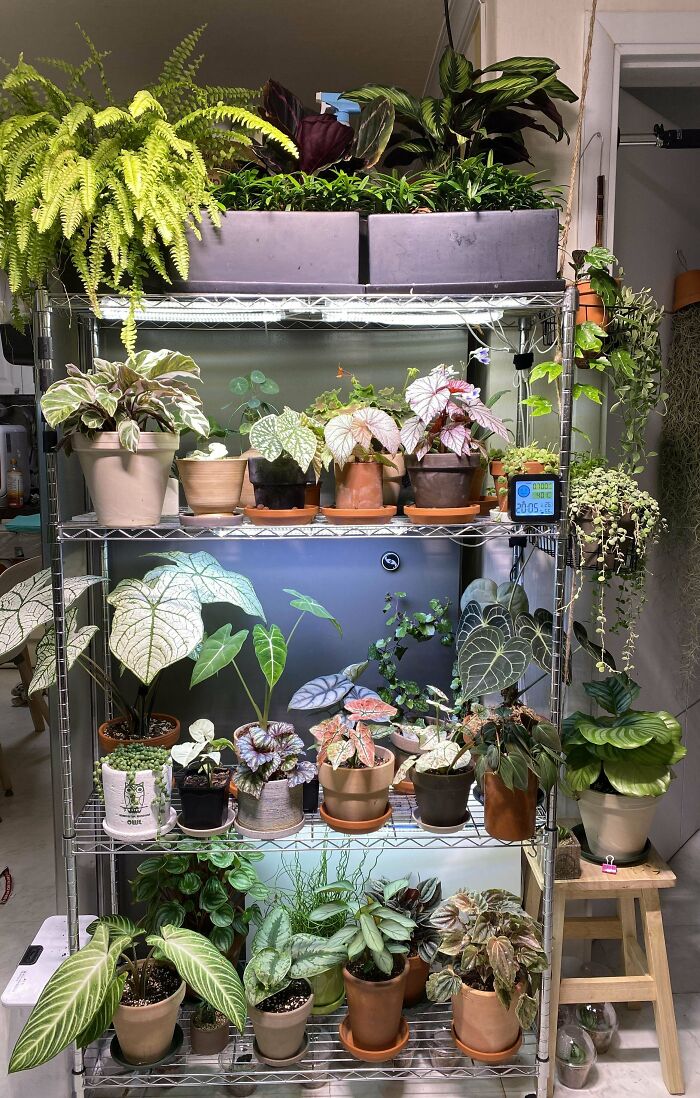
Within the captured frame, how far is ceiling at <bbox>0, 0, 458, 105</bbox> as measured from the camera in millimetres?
2506

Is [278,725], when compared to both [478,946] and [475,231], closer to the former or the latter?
[478,946]

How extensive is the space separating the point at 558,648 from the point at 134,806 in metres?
1.05

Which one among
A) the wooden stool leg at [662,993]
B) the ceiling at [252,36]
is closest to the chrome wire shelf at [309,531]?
the wooden stool leg at [662,993]

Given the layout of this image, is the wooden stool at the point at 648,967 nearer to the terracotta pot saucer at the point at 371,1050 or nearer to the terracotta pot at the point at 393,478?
the terracotta pot saucer at the point at 371,1050

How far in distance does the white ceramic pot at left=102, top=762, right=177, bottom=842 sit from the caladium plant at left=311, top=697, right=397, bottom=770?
14.8 inches

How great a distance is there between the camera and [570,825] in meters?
2.36

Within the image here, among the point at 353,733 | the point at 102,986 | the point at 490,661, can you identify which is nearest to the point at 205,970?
the point at 102,986

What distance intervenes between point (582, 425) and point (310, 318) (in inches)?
32.7

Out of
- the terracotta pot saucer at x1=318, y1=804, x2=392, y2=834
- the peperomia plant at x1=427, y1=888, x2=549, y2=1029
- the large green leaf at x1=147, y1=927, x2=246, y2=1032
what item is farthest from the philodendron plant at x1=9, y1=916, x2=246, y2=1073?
the peperomia plant at x1=427, y1=888, x2=549, y2=1029

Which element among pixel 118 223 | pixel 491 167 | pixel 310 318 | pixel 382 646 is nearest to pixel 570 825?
pixel 382 646

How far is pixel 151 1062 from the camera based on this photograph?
6.30ft

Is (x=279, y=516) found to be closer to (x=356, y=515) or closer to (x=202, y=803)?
(x=356, y=515)

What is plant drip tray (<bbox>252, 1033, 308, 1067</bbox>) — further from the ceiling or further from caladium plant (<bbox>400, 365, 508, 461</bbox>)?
the ceiling

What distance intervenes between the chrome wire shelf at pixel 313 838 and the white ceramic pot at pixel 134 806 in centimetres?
3
